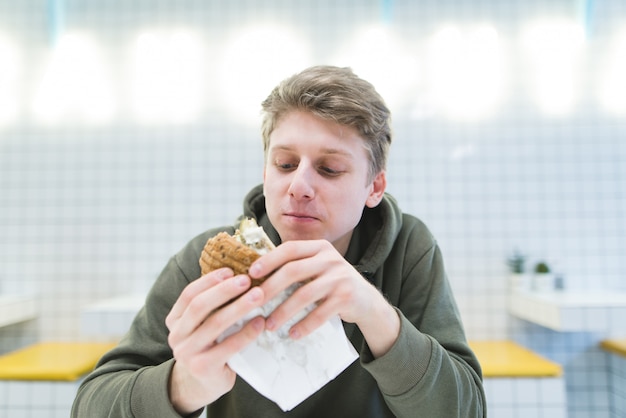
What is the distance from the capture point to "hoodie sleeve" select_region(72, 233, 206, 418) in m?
0.73

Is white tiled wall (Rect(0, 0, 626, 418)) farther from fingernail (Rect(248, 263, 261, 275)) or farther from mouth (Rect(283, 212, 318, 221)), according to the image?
fingernail (Rect(248, 263, 261, 275))

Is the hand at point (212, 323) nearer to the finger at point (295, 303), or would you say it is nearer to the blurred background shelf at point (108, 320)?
the finger at point (295, 303)

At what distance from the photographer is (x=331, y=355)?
2.18 feet

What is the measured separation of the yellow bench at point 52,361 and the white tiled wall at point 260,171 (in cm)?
18

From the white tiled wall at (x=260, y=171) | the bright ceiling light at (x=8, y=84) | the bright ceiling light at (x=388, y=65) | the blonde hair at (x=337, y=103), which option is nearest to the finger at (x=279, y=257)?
the blonde hair at (x=337, y=103)

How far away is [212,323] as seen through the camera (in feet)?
1.88

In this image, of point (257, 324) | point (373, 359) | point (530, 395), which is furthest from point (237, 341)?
point (530, 395)

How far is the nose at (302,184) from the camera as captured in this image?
32.5 inches

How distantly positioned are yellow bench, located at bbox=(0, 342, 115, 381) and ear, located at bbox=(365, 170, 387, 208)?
6.48 feet

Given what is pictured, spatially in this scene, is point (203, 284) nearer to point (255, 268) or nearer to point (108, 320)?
point (255, 268)

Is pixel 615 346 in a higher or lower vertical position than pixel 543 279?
lower

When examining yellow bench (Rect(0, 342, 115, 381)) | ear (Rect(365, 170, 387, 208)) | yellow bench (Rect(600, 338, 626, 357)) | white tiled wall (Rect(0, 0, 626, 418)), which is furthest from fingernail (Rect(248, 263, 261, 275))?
yellow bench (Rect(600, 338, 626, 357))

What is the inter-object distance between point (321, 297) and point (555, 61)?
2957 mm

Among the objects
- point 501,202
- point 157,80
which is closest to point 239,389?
point 501,202
